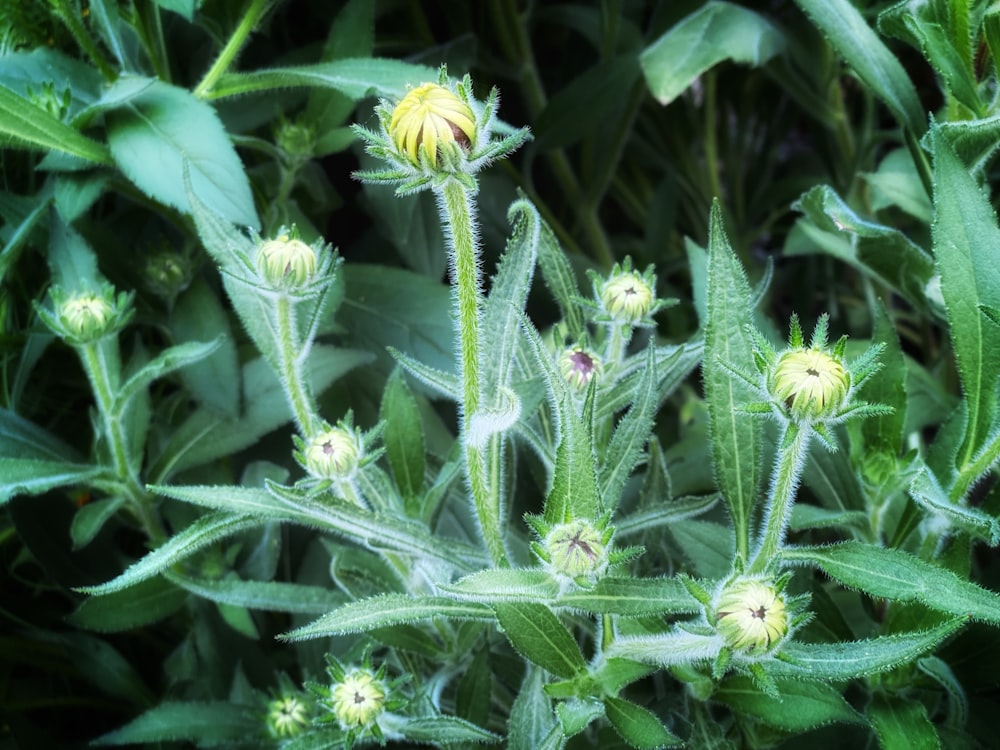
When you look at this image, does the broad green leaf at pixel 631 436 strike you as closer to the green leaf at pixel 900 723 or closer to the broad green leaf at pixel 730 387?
the broad green leaf at pixel 730 387

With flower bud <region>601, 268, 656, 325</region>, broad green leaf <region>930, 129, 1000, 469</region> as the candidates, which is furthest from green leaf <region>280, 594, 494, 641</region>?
broad green leaf <region>930, 129, 1000, 469</region>

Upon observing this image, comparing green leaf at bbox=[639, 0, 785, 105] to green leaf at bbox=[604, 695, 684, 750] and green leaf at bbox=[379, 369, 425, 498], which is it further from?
green leaf at bbox=[604, 695, 684, 750]

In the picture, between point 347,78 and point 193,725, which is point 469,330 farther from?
point 193,725

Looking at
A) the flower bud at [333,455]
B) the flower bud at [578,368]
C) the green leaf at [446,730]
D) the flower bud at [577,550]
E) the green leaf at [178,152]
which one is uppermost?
the green leaf at [178,152]

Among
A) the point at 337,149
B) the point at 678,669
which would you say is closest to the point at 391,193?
the point at 337,149

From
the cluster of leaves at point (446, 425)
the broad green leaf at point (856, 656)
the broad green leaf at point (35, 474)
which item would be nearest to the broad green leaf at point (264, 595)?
the cluster of leaves at point (446, 425)

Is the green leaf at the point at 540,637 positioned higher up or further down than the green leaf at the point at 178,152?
further down
